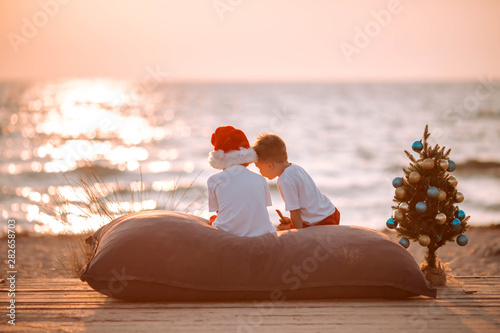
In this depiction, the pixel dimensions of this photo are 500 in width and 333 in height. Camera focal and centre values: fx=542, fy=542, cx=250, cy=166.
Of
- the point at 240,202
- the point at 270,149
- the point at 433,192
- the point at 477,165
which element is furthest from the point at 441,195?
the point at 477,165

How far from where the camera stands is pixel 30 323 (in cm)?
348

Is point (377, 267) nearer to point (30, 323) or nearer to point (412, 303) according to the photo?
point (412, 303)

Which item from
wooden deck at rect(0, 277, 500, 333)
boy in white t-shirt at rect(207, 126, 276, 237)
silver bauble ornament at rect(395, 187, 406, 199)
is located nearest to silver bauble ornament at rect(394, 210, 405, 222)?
silver bauble ornament at rect(395, 187, 406, 199)

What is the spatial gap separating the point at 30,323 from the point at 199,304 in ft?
3.64

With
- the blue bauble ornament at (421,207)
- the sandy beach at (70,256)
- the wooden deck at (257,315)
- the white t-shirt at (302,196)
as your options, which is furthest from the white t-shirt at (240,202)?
the sandy beach at (70,256)

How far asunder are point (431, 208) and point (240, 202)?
5.03 feet

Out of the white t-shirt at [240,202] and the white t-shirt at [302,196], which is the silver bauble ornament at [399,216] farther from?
the white t-shirt at [240,202]

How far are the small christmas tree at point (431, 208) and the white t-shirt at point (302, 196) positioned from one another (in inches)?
25.3

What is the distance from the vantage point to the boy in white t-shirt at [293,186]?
4539 millimetres

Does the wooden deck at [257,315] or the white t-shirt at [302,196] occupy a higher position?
the white t-shirt at [302,196]

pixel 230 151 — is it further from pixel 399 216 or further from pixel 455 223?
pixel 455 223

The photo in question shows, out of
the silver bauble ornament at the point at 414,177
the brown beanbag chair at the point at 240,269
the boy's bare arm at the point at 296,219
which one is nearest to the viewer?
the brown beanbag chair at the point at 240,269

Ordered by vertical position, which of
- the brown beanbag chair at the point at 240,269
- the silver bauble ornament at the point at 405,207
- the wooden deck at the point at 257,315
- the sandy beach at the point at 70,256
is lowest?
the sandy beach at the point at 70,256

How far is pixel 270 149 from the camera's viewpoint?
182 inches
